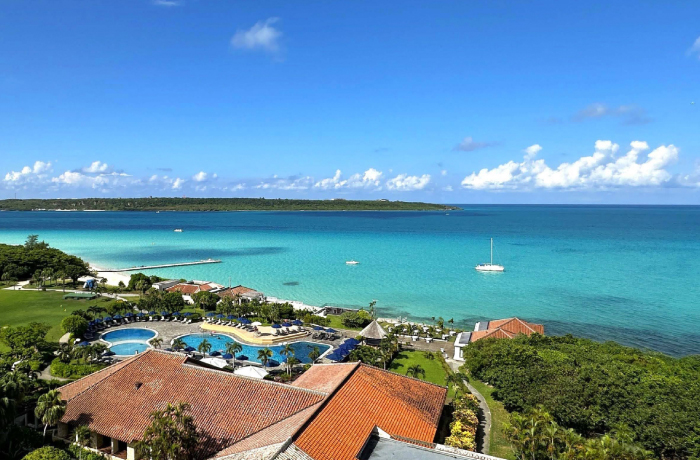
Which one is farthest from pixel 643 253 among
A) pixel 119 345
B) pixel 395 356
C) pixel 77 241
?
pixel 77 241

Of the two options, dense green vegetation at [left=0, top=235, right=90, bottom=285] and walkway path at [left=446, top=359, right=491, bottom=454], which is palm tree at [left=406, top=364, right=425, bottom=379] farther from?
dense green vegetation at [left=0, top=235, right=90, bottom=285]

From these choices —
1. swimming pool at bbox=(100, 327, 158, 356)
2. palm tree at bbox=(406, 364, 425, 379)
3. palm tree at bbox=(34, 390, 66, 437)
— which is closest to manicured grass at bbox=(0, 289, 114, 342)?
swimming pool at bbox=(100, 327, 158, 356)

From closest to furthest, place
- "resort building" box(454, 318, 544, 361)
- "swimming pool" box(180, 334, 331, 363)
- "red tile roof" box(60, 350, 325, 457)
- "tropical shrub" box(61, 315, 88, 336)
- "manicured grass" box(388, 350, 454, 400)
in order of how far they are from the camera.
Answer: "red tile roof" box(60, 350, 325, 457) < "manicured grass" box(388, 350, 454, 400) < "resort building" box(454, 318, 544, 361) < "swimming pool" box(180, 334, 331, 363) < "tropical shrub" box(61, 315, 88, 336)

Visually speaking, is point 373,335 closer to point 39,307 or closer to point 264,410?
point 264,410

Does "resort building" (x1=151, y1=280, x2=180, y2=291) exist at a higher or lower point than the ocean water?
higher

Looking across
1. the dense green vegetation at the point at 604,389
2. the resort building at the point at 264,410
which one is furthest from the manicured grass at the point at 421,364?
the resort building at the point at 264,410

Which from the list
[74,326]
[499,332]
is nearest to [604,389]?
[499,332]

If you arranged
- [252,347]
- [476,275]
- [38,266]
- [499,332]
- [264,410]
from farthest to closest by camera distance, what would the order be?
[476,275]
[38,266]
[252,347]
[499,332]
[264,410]

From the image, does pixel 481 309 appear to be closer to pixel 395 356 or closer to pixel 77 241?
pixel 395 356
